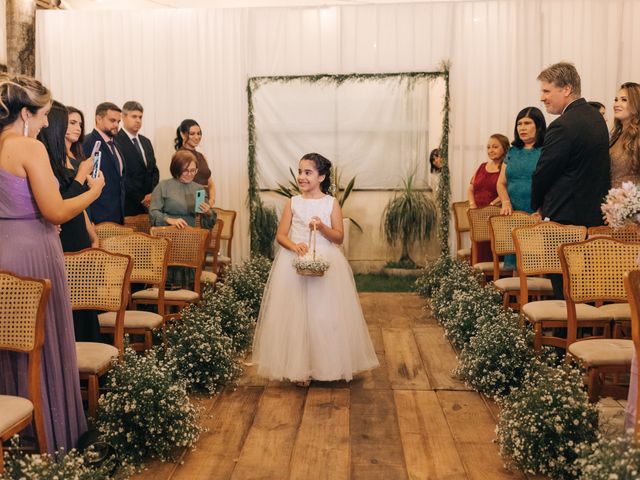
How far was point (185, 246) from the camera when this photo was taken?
5.41m

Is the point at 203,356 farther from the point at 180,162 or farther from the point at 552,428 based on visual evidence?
the point at 552,428

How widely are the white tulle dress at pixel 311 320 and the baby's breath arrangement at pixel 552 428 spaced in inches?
58.8

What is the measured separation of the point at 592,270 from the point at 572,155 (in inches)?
45.4

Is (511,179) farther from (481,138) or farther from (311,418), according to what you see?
(311,418)

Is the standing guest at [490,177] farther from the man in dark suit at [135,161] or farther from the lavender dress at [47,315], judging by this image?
the lavender dress at [47,315]

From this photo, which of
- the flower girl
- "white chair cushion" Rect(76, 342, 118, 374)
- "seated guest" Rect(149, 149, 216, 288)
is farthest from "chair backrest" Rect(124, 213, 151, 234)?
"white chair cushion" Rect(76, 342, 118, 374)

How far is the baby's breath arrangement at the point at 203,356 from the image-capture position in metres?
4.53

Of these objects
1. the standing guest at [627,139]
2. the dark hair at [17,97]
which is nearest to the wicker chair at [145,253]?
the dark hair at [17,97]

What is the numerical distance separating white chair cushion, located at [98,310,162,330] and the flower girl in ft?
2.29

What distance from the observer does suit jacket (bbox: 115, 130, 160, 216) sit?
6879 millimetres

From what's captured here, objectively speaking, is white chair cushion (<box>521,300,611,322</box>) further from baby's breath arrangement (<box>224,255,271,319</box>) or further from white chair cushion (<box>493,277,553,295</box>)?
baby's breath arrangement (<box>224,255,271,319</box>)

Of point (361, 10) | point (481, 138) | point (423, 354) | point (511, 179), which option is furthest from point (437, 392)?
point (361, 10)

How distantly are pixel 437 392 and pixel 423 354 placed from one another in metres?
0.92

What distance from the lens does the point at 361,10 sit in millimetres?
8375
